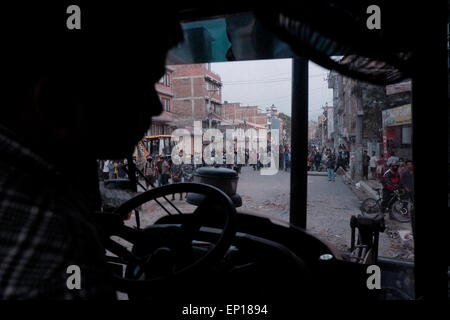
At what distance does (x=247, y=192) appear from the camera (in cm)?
1142

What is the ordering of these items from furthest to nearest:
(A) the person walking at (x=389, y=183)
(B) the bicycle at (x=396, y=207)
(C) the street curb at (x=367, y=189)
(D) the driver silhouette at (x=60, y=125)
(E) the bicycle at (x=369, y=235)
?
(C) the street curb at (x=367, y=189) < (A) the person walking at (x=389, y=183) < (B) the bicycle at (x=396, y=207) < (E) the bicycle at (x=369, y=235) < (D) the driver silhouette at (x=60, y=125)

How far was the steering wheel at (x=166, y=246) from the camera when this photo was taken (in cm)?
139

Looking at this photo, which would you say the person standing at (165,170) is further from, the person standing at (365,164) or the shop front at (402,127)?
the person standing at (365,164)

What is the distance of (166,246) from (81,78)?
120 cm

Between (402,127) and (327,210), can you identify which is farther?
(327,210)

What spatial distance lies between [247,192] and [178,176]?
13.1 feet

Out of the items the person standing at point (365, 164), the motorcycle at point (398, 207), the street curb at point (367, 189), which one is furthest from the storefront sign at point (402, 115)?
the person standing at point (365, 164)

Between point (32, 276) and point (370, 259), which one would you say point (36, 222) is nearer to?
point (32, 276)

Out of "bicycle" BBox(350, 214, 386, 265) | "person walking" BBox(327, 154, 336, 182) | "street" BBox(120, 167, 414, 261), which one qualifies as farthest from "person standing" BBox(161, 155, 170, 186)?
"person walking" BBox(327, 154, 336, 182)

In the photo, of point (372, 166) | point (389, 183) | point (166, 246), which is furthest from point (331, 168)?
point (166, 246)

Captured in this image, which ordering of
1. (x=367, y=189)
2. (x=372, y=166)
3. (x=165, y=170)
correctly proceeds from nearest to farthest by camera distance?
(x=165, y=170) → (x=367, y=189) → (x=372, y=166)

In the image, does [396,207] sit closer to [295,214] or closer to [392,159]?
[392,159]

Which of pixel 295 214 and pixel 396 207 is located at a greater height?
pixel 295 214

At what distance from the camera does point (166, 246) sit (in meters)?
1.80
